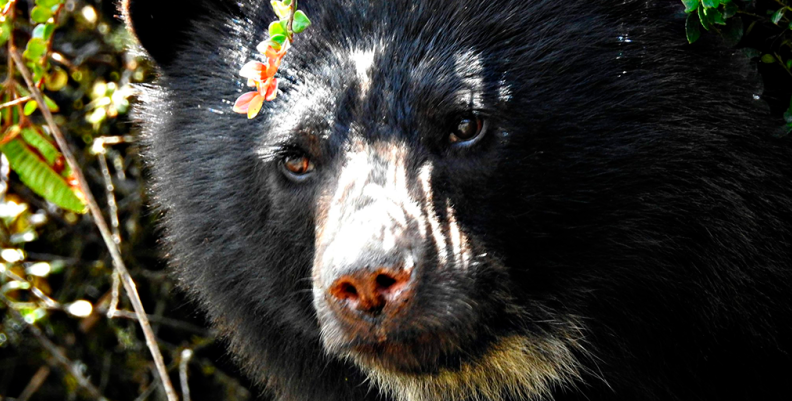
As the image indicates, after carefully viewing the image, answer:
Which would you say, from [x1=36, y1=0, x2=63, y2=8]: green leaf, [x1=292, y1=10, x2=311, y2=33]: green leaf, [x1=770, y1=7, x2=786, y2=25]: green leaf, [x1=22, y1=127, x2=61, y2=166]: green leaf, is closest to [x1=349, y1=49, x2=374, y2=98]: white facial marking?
[x1=292, y1=10, x2=311, y2=33]: green leaf

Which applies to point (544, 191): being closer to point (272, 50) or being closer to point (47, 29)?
point (272, 50)

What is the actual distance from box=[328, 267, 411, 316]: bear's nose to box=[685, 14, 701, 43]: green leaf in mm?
1145

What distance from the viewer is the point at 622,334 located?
323 cm

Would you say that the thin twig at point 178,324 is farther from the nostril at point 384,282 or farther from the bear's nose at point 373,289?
the nostril at point 384,282

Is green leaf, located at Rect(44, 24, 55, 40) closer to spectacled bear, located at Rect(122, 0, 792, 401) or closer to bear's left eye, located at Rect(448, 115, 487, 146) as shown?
spectacled bear, located at Rect(122, 0, 792, 401)

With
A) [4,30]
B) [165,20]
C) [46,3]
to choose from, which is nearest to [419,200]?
[165,20]

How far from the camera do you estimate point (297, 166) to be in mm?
3281

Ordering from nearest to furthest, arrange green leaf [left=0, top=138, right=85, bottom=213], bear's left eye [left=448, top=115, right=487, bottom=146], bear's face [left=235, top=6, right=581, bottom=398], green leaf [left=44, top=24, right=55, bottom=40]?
bear's face [left=235, top=6, right=581, bottom=398]
bear's left eye [left=448, top=115, right=487, bottom=146]
green leaf [left=44, top=24, right=55, bottom=40]
green leaf [left=0, top=138, right=85, bottom=213]

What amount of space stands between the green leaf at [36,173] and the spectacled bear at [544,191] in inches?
52.8

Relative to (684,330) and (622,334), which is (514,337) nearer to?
(622,334)

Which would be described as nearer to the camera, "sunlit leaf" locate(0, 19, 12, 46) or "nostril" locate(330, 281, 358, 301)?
"nostril" locate(330, 281, 358, 301)

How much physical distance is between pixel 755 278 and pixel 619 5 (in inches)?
39.8

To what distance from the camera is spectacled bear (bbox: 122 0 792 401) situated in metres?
2.95

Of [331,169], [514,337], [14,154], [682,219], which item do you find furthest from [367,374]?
[14,154]
